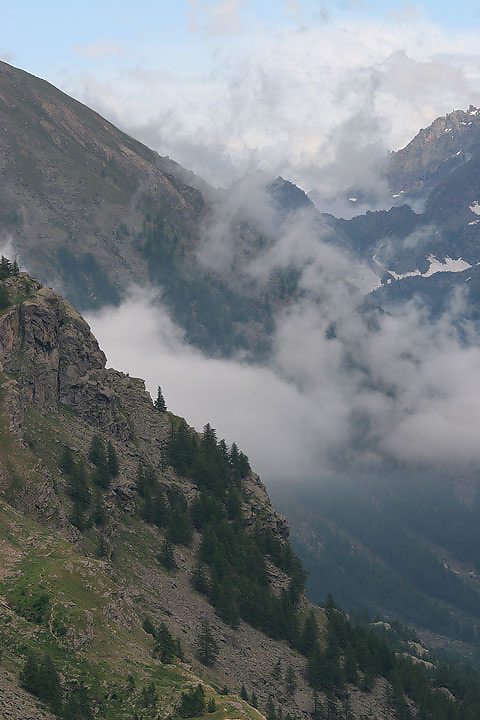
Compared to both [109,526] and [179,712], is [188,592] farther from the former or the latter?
[179,712]

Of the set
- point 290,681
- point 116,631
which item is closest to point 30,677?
point 116,631

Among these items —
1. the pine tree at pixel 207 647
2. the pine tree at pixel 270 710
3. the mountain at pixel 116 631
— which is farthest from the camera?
the pine tree at pixel 207 647

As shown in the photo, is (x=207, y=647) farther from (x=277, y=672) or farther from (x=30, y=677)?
(x=30, y=677)

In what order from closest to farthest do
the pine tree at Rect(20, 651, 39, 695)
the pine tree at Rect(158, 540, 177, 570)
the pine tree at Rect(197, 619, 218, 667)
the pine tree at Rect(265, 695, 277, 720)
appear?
the pine tree at Rect(20, 651, 39, 695), the pine tree at Rect(265, 695, 277, 720), the pine tree at Rect(197, 619, 218, 667), the pine tree at Rect(158, 540, 177, 570)

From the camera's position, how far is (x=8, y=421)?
173500mm

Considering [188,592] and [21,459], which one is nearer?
[21,459]

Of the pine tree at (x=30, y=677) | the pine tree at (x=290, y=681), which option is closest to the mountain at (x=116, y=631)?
the pine tree at (x=30, y=677)

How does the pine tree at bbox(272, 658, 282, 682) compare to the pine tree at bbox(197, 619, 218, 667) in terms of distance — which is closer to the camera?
the pine tree at bbox(197, 619, 218, 667)

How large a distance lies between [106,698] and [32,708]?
12.3 metres

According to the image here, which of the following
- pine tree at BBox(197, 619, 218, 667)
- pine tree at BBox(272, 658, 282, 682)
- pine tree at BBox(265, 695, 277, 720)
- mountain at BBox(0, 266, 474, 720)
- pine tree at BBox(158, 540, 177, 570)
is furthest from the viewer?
pine tree at BBox(158, 540, 177, 570)

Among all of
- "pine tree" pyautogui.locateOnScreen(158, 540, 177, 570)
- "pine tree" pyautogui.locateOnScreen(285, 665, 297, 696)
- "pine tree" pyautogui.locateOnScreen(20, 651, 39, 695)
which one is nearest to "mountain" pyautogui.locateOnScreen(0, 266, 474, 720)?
"pine tree" pyautogui.locateOnScreen(20, 651, 39, 695)

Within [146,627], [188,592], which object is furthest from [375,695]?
[146,627]

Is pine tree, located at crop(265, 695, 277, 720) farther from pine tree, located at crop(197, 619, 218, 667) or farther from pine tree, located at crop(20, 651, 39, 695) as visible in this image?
pine tree, located at crop(20, 651, 39, 695)

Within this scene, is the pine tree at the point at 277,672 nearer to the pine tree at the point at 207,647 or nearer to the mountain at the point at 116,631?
the mountain at the point at 116,631
